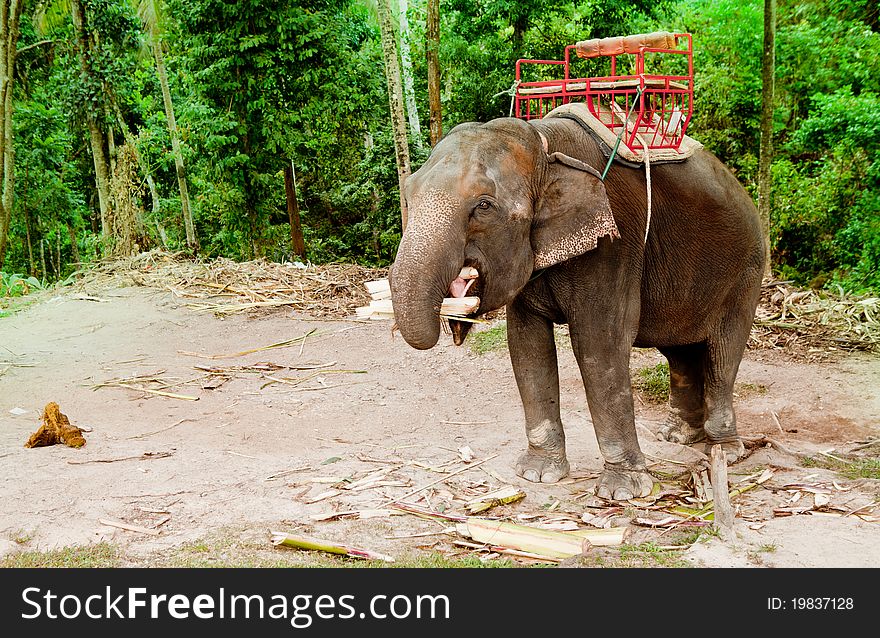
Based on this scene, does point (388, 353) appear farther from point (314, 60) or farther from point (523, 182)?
point (314, 60)

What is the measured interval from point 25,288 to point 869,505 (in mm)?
14825

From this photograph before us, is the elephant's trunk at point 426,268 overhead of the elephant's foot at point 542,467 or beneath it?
overhead

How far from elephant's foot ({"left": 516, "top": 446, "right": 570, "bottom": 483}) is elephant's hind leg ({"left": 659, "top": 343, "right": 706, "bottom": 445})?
1.49 m

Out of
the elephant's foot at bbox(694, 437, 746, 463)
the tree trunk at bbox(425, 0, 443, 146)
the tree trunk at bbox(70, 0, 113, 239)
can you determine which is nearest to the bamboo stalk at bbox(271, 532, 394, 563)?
the elephant's foot at bbox(694, 437, 746, 463)

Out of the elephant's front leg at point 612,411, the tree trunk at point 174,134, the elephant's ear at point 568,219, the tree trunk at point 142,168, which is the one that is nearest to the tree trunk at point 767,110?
the elephant's front leg at point 612,411

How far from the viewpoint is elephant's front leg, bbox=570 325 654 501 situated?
5.27 metres

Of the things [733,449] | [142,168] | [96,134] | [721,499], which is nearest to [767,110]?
[733,449]

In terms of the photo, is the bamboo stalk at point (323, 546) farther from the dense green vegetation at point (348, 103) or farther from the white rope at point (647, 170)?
Answer: the dense green vegetation at point (348, 103)

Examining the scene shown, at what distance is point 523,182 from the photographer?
4.77m

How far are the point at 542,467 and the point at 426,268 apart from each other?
2049mm

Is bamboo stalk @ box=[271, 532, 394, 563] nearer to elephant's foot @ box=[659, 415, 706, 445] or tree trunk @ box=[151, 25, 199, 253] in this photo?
elephant's foot @ box=[659, 415, 706, 445]

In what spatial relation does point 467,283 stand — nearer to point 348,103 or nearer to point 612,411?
point 612,411

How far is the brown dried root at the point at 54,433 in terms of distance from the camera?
649 cm

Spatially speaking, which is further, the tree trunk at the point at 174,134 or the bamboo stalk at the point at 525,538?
the tree trunk at the point at 174,134
